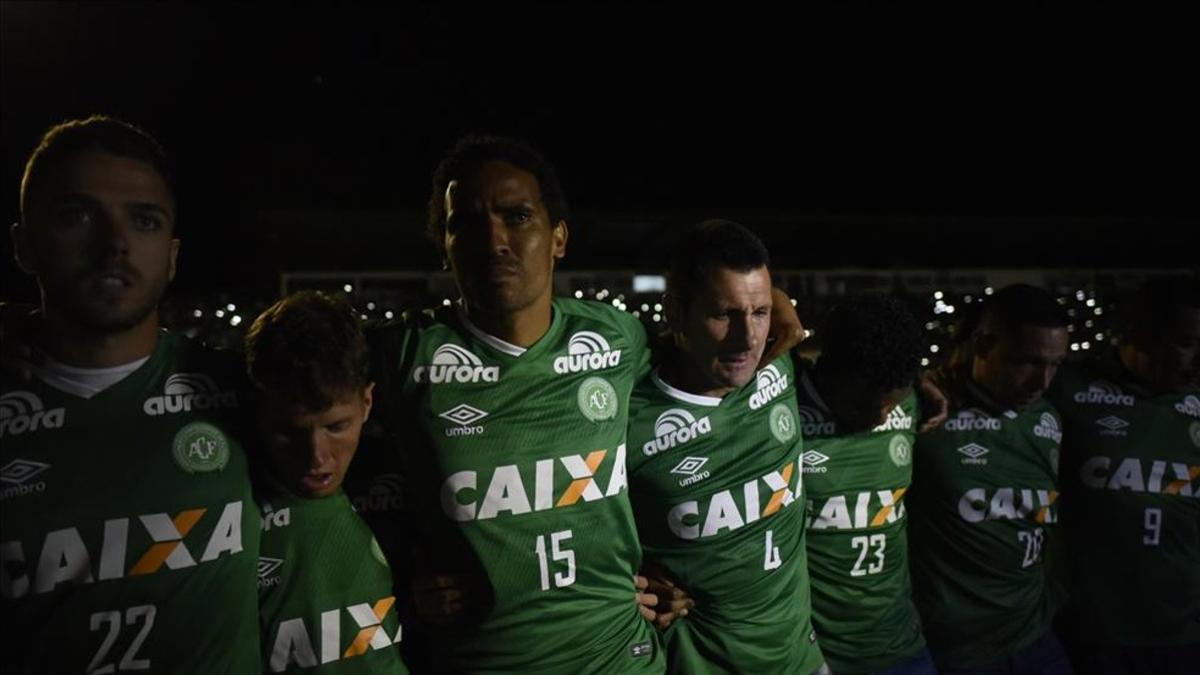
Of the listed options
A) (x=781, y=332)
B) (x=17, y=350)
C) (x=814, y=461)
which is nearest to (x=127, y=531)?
(x=17, y=350)

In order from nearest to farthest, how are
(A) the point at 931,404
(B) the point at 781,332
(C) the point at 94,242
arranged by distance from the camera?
(C) the point at 94,242 → (B) the point at 781,332 → (A) the point at 931,404

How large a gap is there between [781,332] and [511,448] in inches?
49.8

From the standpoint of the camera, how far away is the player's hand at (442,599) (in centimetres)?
234

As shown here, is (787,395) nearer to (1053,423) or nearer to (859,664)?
(859,664)

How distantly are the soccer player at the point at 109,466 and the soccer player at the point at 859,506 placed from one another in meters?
2.13

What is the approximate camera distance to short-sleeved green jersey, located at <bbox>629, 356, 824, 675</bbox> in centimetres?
275

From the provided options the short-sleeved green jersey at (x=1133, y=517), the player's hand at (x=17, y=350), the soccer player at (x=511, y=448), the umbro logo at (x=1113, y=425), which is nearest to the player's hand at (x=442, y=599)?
the soccer player at (x=511, y=448)

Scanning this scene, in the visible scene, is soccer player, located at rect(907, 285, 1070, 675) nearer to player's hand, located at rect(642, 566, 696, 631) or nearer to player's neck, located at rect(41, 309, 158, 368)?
player's hand, located at rect(642, 566, 696, 631)

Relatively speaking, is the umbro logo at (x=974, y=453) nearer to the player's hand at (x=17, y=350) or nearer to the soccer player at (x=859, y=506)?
the soccer player at (x=859, y=506)

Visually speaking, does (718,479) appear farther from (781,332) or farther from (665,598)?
(781,332)

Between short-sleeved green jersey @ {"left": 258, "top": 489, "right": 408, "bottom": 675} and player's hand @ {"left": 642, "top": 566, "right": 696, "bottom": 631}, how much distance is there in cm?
89

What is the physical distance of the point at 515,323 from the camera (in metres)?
2.51

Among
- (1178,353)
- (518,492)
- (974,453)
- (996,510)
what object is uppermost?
(1178,353)

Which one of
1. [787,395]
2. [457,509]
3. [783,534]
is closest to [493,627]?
[457,509]
